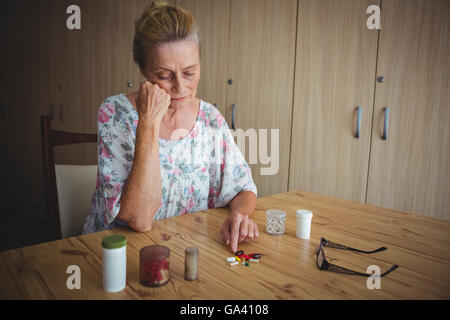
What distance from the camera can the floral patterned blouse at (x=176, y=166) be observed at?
1.20 meters

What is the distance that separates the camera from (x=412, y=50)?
2.05 meters

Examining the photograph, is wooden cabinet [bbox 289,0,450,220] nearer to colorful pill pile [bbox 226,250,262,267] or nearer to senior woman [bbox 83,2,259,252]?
senior woman [bbox 83,2,259,252]

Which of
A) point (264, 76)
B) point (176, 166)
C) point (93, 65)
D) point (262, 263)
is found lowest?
point (262, 263)

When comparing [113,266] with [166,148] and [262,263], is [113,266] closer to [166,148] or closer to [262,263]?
[262,263]

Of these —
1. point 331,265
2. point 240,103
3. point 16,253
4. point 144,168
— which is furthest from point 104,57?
point 331,265

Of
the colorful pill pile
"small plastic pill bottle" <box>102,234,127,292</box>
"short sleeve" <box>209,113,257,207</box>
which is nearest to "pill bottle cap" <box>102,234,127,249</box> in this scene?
"small plastic pill bottle" <box>102,234,127,292</box>

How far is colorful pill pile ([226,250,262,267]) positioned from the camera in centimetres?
81

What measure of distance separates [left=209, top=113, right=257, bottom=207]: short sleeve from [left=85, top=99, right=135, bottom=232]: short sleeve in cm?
40

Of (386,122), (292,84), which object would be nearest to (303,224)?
(386,122)

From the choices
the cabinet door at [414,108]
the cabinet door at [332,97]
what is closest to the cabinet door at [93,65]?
the cabinet door at [332,97]

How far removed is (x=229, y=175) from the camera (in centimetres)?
142

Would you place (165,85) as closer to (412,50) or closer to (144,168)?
(144,168)

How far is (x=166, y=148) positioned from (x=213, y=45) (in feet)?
6.53

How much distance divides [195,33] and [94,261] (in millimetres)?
929
